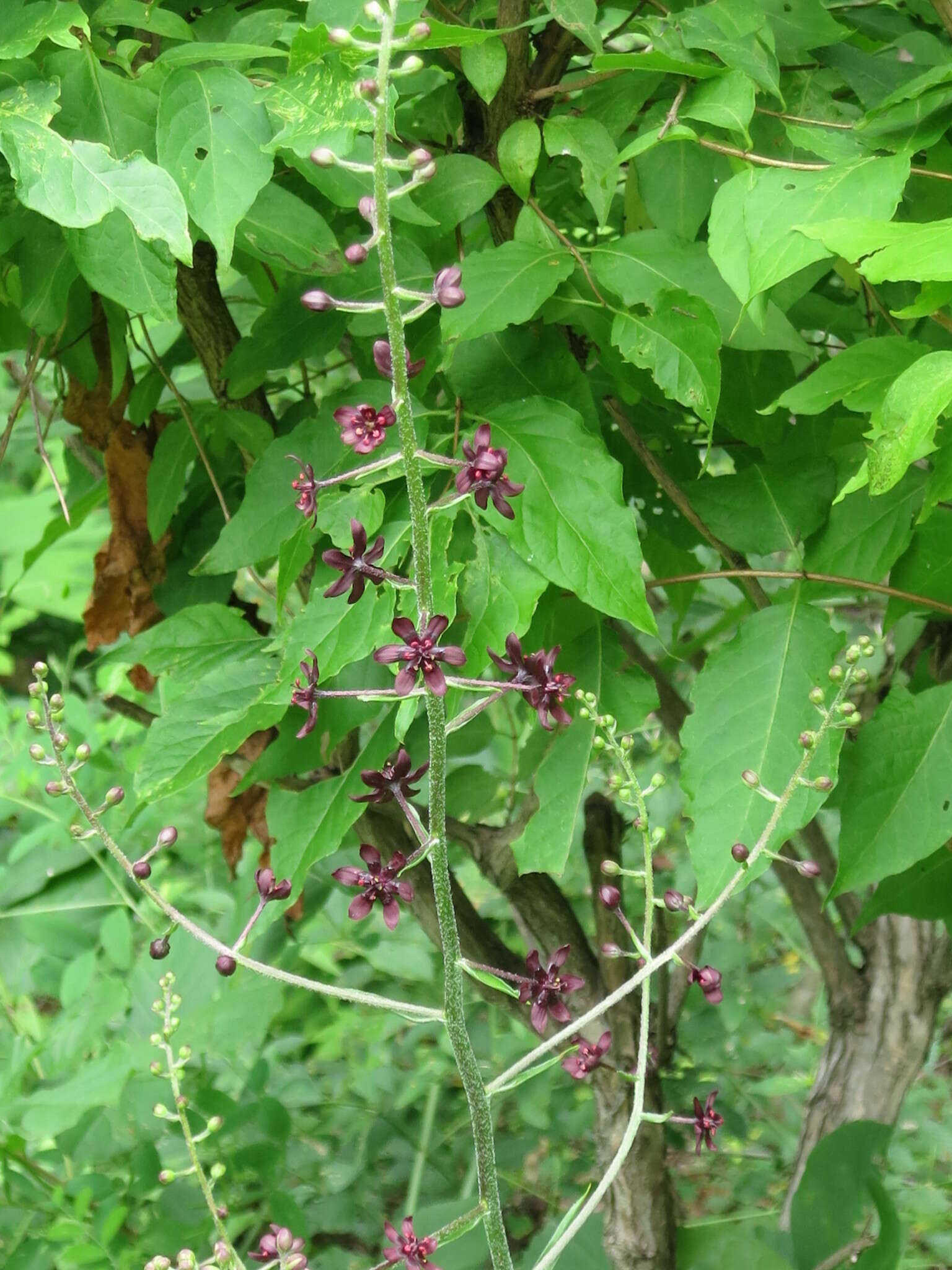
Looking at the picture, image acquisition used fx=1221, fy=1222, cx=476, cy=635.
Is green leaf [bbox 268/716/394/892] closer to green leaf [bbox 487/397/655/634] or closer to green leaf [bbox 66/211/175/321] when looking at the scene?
green leaf [bbox 487/397/655/634]

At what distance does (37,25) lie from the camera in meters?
0.71

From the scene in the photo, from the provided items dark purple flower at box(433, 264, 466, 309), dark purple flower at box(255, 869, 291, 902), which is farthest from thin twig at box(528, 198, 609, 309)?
dark purple flower at box(255, 869, 291, 902)

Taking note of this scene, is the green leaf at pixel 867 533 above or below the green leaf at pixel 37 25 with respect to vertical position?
below

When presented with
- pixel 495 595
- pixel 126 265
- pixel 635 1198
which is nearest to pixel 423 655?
pixel 495 595

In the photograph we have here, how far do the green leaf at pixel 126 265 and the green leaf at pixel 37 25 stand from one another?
3.8 inches

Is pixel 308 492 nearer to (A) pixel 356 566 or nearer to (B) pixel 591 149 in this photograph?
(A) pixel 356 566

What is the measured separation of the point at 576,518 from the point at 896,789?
31cm

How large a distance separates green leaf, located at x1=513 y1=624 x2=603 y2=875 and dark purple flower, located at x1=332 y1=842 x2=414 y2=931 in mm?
220

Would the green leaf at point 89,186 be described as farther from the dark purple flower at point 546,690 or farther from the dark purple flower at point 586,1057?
the dark purple flower at point 586,1057

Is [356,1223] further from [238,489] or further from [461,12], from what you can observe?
[461,12]

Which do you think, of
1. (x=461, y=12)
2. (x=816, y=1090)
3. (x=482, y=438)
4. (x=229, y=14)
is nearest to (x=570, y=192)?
(x=461, y=12)

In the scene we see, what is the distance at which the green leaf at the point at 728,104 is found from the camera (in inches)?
30.0

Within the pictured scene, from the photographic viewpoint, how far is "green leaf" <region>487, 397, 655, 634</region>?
2.52 feet

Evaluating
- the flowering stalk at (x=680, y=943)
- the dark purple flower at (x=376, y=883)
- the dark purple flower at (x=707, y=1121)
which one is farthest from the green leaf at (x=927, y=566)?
the dark purple flower at (x=376, y=883)
